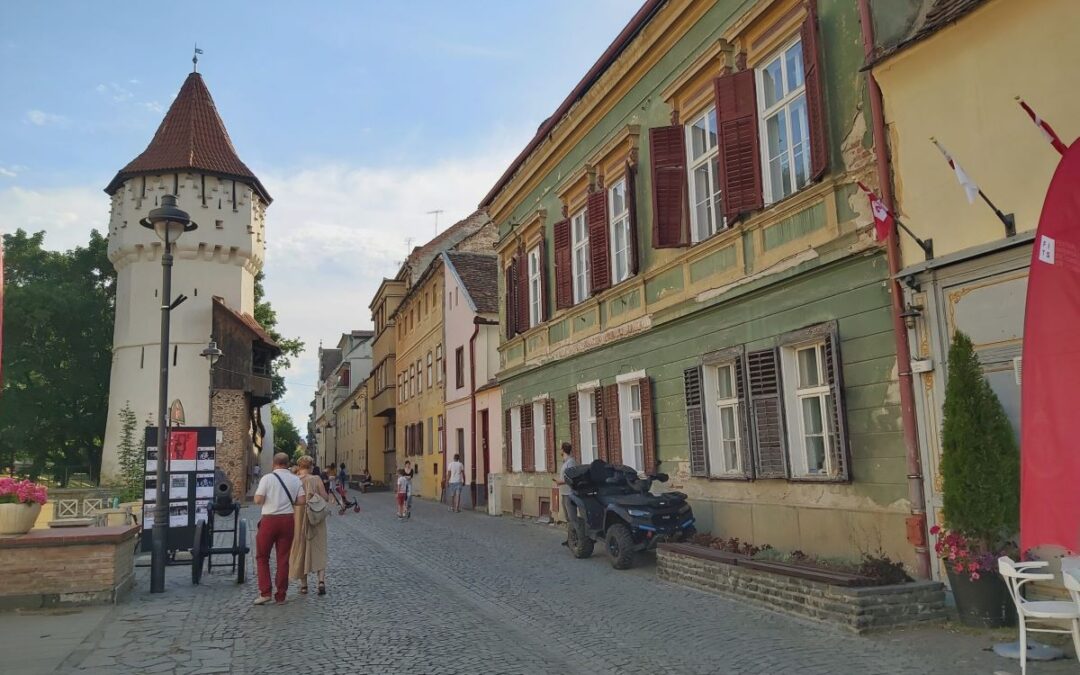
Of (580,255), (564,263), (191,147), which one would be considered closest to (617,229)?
(580,255)

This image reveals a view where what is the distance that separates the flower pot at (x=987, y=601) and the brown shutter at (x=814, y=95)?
4814 mm

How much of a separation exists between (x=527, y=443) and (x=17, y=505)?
13075 millimetres

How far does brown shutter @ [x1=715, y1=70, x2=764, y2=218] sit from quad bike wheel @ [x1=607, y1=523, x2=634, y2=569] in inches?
185

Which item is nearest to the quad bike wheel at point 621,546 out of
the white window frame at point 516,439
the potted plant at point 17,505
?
the potted plant at point 17,505

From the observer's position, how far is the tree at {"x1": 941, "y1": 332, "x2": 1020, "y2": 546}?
712 centimetres

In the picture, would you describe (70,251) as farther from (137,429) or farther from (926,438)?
(926,438)

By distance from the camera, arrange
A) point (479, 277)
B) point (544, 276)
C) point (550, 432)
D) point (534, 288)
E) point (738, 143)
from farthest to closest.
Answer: point (479, 277)
point (534, 288)
point (544, 276)
point (550, 432)
point (738, 143)

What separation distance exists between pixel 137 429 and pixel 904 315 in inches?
1343

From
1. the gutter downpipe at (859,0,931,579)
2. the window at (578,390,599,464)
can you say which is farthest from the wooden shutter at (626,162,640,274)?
the gutter downpipe at (859,0,931,579)

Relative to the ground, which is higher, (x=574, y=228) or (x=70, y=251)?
(x=70, y=251)

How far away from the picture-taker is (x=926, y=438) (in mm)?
8406

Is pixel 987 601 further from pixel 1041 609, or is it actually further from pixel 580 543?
pixel 580 543

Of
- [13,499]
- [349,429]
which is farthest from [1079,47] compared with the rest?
[349,429]

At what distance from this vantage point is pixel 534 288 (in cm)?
2120
